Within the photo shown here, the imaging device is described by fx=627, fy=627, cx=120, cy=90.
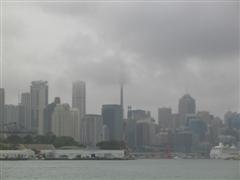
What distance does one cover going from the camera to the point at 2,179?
5372 cm

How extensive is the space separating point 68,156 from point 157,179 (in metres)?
71.7

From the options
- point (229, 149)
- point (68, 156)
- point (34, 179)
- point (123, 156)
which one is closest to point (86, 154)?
point (68, 156)

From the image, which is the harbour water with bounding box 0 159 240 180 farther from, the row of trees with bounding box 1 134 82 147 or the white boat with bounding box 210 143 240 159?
the white boat with bounding box 210 143 240 159

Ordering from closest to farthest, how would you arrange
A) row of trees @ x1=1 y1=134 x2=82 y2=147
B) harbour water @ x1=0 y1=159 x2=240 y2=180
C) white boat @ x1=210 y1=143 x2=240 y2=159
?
harbour water @ x1=0 y1=159 x2=240 y2=180 < row of trees @ x1=1 y1=134 x2=82 y2=147 < white boat @ x1=210 y1=143 x2=240 y2=159

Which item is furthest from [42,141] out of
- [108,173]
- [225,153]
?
[108,173]

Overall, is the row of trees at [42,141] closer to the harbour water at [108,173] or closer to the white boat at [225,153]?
the white boat at [225,153]

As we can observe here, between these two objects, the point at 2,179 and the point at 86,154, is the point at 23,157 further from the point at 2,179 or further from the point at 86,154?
the point at 2,179

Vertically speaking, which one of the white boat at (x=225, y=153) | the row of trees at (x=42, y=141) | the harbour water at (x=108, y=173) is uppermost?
the row of trees at (x=42, y=141)

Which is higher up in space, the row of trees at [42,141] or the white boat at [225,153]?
the row of trees at [42,141]

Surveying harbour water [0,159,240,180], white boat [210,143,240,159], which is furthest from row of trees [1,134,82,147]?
harbour water [0,159,240,180]

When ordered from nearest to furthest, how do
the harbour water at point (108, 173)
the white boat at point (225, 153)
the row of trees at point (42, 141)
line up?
1. the harbour water at point (108, 173)
2. the row of trees at point (42, 141)
3. the white boat at point (225, 153)

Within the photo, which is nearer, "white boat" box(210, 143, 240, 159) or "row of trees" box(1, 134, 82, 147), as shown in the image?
"row of trees" box(1, 134, 82, 147)

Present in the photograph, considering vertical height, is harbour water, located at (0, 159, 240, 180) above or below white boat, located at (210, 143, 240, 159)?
below

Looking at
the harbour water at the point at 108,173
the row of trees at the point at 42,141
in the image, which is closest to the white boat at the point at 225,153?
the row of trees at the point at 42,141
